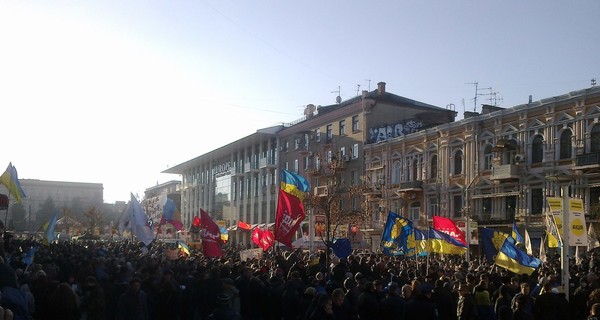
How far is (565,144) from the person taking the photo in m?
38.7

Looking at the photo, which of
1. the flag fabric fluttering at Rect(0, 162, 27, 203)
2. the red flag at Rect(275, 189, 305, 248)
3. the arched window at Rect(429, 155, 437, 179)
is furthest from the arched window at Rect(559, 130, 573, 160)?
the flag fabric fluttering at Rect(0, 162, 27, 203)

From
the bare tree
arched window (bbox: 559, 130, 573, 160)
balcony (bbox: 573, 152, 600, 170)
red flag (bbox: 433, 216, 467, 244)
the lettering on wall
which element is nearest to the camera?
red flag (bbox: 433, 216, 467, 244)

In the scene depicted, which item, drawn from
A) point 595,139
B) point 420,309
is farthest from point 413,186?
point 420,309

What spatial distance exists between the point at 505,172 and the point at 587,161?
5810mm

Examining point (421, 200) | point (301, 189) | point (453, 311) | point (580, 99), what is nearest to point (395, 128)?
point (421, 200)

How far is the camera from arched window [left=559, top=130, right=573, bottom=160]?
126 ft

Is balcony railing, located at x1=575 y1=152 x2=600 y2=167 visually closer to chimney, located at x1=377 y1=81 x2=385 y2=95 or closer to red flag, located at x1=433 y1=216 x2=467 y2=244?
red flag, located at x1=433 y1=216 x2=467 y2=244

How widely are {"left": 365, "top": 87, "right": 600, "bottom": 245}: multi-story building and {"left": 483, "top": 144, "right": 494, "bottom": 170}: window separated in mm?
62

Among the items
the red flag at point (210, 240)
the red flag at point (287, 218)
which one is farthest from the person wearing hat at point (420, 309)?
the red flag at point (210, 240)

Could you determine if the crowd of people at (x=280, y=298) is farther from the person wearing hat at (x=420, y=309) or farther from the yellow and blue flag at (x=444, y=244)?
the yellow and blue flag at (x=444, y=244)

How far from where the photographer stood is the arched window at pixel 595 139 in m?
36.5

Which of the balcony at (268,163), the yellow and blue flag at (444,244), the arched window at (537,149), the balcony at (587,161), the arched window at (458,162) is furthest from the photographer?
the balcony at (268,163)

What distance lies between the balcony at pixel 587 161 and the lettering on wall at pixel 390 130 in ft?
66.4

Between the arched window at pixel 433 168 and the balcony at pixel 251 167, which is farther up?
the balcony at pixel 251 167
